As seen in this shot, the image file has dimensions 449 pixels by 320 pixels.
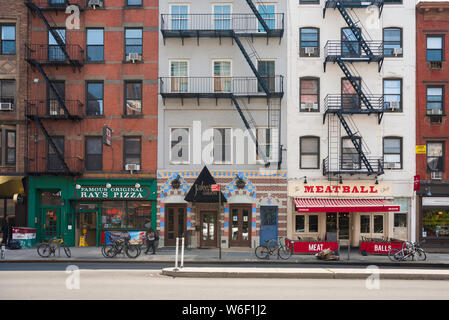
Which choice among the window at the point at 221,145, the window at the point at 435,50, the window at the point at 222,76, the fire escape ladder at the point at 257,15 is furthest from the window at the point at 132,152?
the window at the point at 435,50

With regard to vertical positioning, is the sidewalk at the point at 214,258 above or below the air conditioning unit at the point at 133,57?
below

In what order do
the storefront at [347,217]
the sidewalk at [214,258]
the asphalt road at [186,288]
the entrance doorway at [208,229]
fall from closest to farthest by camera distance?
1. the asphalt road at [186,288]
2. the sidewalk at [214,258]
3. the storefront at [347,217]
4. the entrance doorway at [208,229]

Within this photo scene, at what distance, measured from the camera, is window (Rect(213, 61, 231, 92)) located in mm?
22609

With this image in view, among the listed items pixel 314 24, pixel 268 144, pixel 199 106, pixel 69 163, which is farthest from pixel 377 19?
pixel 69 163

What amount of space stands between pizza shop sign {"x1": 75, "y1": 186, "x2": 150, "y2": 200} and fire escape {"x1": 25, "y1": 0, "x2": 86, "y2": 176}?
4.28 ft

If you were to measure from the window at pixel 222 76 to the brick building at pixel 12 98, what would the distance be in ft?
39.5

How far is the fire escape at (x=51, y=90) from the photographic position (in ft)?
72.2

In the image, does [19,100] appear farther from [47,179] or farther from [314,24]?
[314,24]

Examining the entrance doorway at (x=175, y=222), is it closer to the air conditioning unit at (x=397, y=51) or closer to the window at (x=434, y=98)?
the air conditioning unit at (x=397, y=51)

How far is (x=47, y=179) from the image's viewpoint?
73.4 ft

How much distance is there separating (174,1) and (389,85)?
48.1 ft

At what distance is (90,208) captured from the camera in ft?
74.1

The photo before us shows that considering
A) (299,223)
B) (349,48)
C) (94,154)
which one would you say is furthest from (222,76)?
(299,223)

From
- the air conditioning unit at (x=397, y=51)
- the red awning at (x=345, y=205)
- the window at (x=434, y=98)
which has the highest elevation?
the air conditioning unit at (x=397, y=51)
